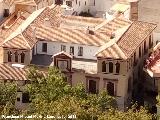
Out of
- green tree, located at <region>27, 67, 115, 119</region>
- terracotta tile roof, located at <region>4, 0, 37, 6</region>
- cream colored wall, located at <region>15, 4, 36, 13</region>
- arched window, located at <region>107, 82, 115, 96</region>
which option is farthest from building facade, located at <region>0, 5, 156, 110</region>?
terracotta tile roof, located at <region>4, 0, 37, 6</region>

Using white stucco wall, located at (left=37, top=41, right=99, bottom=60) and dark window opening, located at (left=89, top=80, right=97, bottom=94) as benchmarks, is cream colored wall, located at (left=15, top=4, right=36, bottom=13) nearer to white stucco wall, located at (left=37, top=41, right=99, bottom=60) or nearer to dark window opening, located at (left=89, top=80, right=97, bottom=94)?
white stucco wall, located at (left=37, top=41, right=99, bottom=60)

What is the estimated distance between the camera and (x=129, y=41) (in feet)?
260

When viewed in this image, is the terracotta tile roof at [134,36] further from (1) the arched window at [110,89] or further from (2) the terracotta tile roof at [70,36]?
(1) the arched window at [110,89]

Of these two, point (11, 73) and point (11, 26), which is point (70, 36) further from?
point (11, 26)

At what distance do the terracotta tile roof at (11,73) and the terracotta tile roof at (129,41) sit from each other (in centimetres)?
971

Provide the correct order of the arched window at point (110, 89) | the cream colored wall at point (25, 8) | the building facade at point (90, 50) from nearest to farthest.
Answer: the building facade at point (90, 50) → the arched window at point (110, 89) → the cream colored wall at point (25, 8)

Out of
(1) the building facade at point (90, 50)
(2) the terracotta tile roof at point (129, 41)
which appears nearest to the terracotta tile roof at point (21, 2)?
(1) the building facade at point (90, 50)

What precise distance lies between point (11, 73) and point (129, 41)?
15154 mm

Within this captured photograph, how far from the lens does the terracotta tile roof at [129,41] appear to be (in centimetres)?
7600

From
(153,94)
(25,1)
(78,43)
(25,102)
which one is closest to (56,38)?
(78,43)

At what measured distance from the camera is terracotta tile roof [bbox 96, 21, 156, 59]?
7600 cm

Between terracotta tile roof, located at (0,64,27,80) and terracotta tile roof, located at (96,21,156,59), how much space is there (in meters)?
9.71

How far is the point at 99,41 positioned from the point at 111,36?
1788 millimetres

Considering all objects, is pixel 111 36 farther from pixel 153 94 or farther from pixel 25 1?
pixel 25 1
